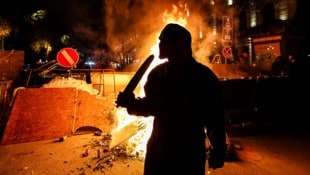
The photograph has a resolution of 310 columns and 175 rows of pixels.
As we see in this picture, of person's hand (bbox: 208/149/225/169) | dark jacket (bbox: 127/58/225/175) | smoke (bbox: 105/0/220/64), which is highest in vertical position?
smoke (bbox: 105/0/220/64)

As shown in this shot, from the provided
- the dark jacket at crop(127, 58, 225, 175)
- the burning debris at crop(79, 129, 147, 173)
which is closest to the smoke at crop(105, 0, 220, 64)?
the burning debris at crop(79, 129, 147, 173)

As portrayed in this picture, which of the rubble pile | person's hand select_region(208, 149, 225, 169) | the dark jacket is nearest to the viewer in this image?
the dark jacket

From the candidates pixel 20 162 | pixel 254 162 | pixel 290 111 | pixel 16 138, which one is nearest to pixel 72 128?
pixel 16 138

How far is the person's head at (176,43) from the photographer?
89.7 inches

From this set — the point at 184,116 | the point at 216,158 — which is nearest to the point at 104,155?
the point at 216,158

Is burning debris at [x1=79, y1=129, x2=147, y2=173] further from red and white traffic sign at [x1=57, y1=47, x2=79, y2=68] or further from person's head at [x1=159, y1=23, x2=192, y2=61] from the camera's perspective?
person's head at [x1=159, y1=23, x2=192, y2=61]

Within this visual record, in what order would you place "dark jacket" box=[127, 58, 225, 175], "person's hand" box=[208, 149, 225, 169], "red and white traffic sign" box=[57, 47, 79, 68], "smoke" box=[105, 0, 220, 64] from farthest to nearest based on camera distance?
"smoke" box=[105, 0, 220, 64] → "red and white traffic sign" box=[57, 47, 79, 68] → "person's hand" box=[208, 149, 225, 169] → "dark jacket" box=[127, 58, 225, 175]

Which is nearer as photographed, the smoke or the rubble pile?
the rubble pile

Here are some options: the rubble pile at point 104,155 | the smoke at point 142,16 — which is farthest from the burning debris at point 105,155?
the smoke at point 142,16

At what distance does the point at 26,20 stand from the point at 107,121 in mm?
13772

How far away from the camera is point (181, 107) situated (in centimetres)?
227

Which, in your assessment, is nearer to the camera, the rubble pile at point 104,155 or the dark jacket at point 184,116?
the dark jacket at point 184,116

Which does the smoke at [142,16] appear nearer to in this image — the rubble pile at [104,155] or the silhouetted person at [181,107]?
the rubble pile at [104,155]

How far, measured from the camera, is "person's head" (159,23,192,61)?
228cm
